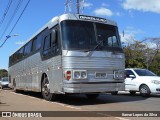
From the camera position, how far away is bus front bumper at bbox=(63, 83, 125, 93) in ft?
43.6

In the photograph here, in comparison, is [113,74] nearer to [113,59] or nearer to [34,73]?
[113,59]

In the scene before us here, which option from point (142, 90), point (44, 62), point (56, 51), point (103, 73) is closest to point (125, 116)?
point (103, 73)

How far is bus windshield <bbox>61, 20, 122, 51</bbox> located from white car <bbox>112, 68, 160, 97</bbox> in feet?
15.9

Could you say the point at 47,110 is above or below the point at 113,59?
below

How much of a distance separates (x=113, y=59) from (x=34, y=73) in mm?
5928

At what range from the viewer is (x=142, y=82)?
754 inches

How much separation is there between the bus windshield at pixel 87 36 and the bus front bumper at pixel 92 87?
1.38 metres

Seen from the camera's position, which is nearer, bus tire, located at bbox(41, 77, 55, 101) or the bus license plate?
the bus license plate

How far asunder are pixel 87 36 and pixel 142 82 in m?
6.40

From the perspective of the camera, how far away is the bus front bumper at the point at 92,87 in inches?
523

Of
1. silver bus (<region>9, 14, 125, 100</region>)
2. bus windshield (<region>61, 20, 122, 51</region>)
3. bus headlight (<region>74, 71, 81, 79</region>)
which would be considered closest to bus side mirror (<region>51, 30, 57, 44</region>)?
silver bus (<region>9, 14, 125, 100</region>)

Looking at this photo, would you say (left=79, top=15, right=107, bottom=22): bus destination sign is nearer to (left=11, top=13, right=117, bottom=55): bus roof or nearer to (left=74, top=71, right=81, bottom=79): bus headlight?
(left=11, top=13, right=117, bottom=55): bus roof

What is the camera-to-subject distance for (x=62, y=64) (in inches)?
538

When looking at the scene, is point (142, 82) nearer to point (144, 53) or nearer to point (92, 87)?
point (92, 87)
